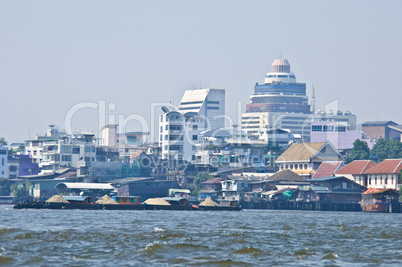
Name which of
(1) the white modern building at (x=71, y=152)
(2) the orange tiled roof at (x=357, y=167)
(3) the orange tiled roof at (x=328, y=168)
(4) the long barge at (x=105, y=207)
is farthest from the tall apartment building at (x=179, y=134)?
(4) the long barge at (x=105, y=207)

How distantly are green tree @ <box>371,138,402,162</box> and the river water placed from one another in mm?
90325

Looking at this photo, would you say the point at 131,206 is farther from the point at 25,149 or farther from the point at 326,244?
the point at 25,149

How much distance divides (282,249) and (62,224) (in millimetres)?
19322

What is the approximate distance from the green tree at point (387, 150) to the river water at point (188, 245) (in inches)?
3556

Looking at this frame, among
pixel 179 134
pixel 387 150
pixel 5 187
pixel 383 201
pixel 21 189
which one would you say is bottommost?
pixel 383 201

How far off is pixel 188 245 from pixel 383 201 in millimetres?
62549

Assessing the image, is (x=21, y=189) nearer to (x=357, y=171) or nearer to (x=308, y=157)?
(x=308, y=157)

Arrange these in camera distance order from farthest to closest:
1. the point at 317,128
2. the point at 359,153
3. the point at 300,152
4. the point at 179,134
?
the point at 317,128 → the point at 179,134 → the point at 359,153 → the point at 300,152

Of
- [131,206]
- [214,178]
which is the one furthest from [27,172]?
[131,206]

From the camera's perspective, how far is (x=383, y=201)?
331 feet

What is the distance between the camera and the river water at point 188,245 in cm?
3706

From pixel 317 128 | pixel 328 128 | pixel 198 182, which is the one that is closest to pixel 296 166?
pixel 198 182

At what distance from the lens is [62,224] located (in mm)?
56250

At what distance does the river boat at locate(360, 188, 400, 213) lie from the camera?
3932 inches
